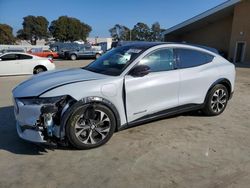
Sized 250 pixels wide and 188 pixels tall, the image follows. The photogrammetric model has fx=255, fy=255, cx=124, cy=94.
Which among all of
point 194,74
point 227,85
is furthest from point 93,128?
point 227,85

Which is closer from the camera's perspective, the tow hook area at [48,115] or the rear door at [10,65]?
the tow hook area at [48,115]

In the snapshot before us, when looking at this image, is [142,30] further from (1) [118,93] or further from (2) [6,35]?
(1) [118,93]

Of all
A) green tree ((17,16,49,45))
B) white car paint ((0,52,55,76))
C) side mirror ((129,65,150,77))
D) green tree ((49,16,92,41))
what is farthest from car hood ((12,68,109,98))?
green tree ((17,16,49,45))

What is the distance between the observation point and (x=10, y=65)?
40.3 feet

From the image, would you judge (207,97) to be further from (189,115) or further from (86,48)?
(86,48)

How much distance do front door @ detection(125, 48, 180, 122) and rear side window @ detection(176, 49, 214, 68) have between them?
0.19 metres

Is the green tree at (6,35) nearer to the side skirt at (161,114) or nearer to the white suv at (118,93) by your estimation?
the white suv at (118,93)

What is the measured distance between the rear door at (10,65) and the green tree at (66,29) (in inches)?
2403

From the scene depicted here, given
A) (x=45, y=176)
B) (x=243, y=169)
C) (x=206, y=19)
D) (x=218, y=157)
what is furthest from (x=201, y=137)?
(x=206, y=19)

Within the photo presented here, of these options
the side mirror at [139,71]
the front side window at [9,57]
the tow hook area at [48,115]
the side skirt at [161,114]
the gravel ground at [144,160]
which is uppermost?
the side mirror at [139,71]

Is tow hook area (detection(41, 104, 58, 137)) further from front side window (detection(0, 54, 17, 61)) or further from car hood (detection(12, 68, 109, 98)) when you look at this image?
front side window (detection(0, 54, 17, 61))

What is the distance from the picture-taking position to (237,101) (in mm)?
7043

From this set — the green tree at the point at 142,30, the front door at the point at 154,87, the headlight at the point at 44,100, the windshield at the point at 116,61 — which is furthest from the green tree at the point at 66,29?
the headlight at the point at 44,100

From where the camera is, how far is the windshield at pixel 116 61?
427 centimetres
